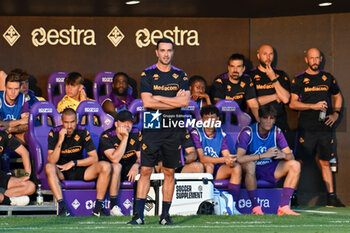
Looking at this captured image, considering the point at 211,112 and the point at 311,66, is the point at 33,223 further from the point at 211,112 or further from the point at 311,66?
the point at 311,66

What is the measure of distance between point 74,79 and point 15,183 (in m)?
2.40

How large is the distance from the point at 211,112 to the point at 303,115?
8.29 feet

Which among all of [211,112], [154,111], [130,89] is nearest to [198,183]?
[211,112]

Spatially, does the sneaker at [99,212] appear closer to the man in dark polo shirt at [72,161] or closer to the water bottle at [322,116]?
the man in dark polo shirt at [72,161]

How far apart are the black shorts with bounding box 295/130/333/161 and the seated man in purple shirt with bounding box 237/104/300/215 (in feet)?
6.31

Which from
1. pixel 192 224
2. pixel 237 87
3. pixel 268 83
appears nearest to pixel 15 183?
pixel 192 224

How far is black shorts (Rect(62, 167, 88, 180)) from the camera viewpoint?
41.9 feet

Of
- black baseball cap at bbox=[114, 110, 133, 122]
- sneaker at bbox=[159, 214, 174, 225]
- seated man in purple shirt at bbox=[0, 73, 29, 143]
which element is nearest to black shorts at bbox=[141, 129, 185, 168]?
sneaker at bbox=[159, 214, 174, 225]

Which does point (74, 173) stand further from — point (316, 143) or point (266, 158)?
point (316, 143)

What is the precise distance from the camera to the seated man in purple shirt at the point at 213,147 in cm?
1313

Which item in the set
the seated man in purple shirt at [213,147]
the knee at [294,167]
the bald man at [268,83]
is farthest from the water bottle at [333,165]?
the seated man in purple shirt at [213,147]

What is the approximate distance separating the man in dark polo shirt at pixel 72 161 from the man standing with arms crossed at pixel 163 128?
216 cm

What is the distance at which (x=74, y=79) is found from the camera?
14250mm

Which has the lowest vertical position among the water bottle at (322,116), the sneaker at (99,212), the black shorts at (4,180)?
A: the sneaker at (99,212)
